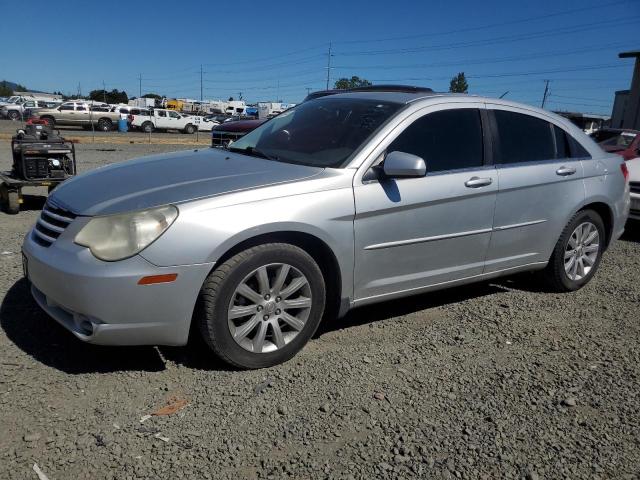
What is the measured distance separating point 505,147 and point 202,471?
3.18 metres

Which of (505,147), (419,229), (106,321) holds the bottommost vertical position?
(106,321)

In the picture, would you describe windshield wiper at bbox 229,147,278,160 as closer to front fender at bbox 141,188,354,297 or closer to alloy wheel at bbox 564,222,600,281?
front fender at bbox 141,188,354,297

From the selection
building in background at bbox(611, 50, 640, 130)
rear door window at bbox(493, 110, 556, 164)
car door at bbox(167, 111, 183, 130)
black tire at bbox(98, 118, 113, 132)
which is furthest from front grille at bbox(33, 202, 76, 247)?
car door at bbox(167, 111, 183, 130)

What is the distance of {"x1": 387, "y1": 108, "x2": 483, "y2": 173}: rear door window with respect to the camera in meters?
3.72

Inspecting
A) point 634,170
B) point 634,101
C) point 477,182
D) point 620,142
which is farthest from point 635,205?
point 634,101

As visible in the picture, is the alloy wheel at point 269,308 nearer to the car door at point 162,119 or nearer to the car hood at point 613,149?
the car hood at point 613,149

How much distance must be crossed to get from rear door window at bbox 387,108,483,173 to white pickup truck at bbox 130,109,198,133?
3491 centimetres

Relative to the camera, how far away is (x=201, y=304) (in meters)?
2.97

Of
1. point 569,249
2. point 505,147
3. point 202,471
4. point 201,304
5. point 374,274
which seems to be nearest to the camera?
point 202,471

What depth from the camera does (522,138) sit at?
436 cm

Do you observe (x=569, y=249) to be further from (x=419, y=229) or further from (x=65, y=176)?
(x=65, y=176)

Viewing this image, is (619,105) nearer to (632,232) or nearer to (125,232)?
(632,232)

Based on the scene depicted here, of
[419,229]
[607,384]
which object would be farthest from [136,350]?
[607,384]

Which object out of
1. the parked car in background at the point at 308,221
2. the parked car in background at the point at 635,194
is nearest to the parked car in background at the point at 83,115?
the parked car in background at the point at 635,194
